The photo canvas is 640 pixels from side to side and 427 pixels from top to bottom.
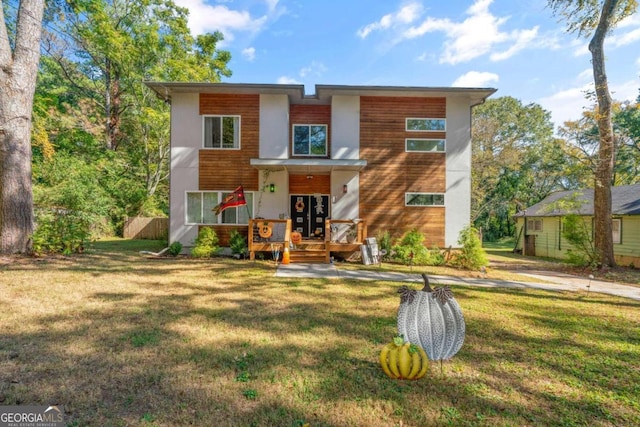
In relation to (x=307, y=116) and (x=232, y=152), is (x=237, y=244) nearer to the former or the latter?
(x=232, y=152)

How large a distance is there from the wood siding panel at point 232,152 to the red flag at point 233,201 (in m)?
0.66

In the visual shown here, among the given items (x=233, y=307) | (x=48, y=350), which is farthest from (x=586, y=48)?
(x=48, y=350)

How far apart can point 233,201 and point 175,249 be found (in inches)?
111

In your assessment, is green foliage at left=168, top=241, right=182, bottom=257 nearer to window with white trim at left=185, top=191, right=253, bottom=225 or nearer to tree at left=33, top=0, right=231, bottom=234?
window with white trim at left=185, top=191, right=253, bottom=225

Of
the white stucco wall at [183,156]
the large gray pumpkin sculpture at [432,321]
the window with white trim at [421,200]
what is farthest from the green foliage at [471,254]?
the white stucco wall at [183,156]

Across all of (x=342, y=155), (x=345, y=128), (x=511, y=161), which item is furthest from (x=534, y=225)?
(x=345, y=128)

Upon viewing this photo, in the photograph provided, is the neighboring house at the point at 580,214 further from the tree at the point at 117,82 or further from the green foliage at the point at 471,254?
the tree at the point at 117,82

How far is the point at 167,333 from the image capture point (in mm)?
3871

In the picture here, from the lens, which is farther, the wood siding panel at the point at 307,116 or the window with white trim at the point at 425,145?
the wood siding panel at the point at 307,116

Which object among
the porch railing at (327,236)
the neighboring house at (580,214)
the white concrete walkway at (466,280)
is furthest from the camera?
the neighboring house at (580,214)

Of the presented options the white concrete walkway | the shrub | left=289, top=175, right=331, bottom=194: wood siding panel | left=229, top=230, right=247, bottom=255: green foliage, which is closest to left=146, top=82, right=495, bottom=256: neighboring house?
left=289, top=175, right=331, bottom=194: wood siding panel

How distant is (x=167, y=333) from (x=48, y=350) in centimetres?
119

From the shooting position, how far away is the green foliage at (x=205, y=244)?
34.7ft

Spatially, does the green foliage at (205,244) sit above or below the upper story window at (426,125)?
below
